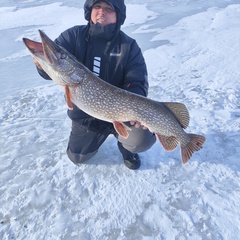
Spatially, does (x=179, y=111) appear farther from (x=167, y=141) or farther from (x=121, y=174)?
(x=121, y=174)

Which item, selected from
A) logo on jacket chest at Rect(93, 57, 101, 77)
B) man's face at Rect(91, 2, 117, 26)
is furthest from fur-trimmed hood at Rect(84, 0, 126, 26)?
logo on jacket chest at Rect(93, 57, 101, 77)

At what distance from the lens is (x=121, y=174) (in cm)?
282

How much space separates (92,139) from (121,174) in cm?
50

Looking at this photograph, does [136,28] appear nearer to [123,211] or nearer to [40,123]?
[40,123]

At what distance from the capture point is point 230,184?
103 inches

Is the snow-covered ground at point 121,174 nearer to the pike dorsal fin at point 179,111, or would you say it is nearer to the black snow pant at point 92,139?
the black snow pant at point 92,139

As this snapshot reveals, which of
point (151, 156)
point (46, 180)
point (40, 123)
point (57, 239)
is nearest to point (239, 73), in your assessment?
point (151, 156)

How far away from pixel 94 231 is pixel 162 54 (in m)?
4.54

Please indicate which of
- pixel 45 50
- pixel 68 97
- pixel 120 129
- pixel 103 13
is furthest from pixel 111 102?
pixel 103 13

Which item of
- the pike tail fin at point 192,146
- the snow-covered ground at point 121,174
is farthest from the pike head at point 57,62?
the pike tail fin at point 192,146

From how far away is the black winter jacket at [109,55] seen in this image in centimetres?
278

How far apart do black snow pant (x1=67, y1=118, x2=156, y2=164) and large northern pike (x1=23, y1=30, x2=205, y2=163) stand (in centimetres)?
34

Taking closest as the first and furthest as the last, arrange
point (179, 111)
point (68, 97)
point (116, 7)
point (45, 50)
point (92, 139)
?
point (45, 50), point (68, 97), point (179, 111), point (116, 7), point (92, 139)

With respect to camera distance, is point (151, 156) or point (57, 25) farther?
point (57, 25)
